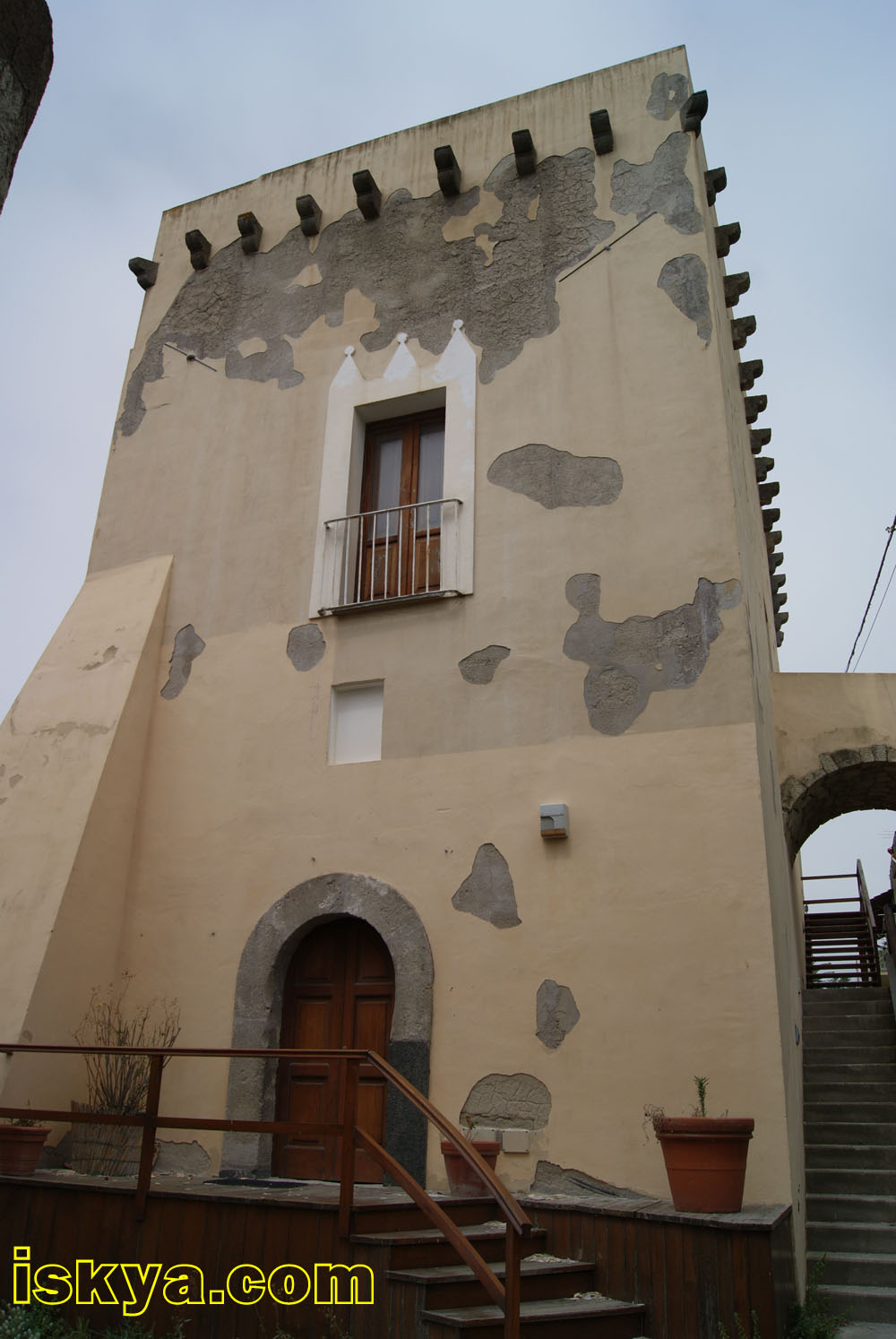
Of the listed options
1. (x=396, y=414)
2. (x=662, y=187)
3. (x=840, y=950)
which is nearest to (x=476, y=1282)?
(x=396, y=414)

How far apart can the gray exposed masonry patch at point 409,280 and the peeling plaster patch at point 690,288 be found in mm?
687

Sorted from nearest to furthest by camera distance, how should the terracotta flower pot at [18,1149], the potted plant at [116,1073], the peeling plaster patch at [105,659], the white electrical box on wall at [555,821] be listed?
the terracotta flower pot at [18,1149] < the white electrical box on wall at [555,821] < the potted plant at [116,1073] < the peeling plaster patch at [105,659]

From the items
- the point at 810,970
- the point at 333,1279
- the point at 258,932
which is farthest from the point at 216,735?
the point at 810,970

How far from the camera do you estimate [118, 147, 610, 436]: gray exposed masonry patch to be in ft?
27.1

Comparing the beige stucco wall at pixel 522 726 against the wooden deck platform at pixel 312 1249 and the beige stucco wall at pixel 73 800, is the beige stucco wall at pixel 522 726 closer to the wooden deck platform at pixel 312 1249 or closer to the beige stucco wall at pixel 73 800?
the beige stucco wall at pixel 73 800

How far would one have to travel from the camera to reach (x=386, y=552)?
8195 mm

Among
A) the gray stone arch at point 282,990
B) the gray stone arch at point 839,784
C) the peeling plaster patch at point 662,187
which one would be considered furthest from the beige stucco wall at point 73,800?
the gray stone arch at point 839,784

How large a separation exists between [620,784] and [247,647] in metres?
3.17

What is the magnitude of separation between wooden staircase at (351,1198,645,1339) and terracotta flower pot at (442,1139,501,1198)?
0.41 meters

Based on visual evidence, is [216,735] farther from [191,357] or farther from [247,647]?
[191,357]

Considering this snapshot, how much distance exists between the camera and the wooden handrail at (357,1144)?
3.90 metres

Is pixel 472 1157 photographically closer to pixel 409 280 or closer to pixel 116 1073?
pixel 116 1073

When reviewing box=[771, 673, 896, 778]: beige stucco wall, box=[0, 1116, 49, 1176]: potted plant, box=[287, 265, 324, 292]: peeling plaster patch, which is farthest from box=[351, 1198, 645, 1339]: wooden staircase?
box=[287, 265, 324, 292]: peeling plaster patch

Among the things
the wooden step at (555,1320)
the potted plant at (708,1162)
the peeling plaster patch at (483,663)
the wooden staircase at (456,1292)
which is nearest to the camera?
the wooden step at (555,1320)
